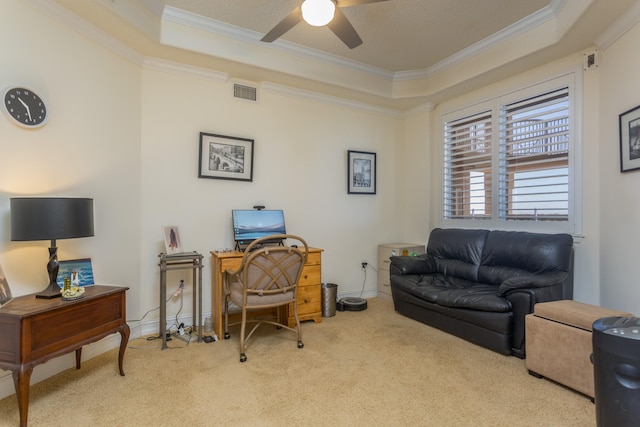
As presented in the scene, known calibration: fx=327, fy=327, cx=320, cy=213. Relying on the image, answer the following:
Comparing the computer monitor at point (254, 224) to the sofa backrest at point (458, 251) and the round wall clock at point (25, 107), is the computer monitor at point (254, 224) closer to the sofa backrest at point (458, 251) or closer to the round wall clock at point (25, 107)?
the round wall clock at point (25, 107)

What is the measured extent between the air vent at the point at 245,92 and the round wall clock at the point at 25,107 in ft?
5.81

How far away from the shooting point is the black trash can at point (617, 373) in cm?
137

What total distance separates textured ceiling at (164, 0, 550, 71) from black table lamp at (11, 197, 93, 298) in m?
1.94

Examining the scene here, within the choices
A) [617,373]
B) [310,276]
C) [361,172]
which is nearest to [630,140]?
[617,373]

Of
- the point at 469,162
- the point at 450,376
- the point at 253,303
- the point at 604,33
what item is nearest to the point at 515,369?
the point at 450,376

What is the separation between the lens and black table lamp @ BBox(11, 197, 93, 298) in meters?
1.94

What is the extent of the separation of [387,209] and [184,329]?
3.03 m

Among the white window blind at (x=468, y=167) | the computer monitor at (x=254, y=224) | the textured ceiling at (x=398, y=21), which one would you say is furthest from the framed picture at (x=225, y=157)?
the white window blind at (x=468, y=167)

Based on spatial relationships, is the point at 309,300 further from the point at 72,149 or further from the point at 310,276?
the point at 72,149

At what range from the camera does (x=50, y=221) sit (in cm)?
199

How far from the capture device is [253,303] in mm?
2742

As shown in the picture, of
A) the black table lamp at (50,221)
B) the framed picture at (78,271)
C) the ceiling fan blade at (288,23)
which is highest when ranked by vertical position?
the ceiling fan blade at (288,23)

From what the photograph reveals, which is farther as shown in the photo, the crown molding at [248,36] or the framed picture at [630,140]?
the crown molding at [248,36]

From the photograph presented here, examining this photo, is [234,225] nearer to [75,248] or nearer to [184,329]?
[184,329]
